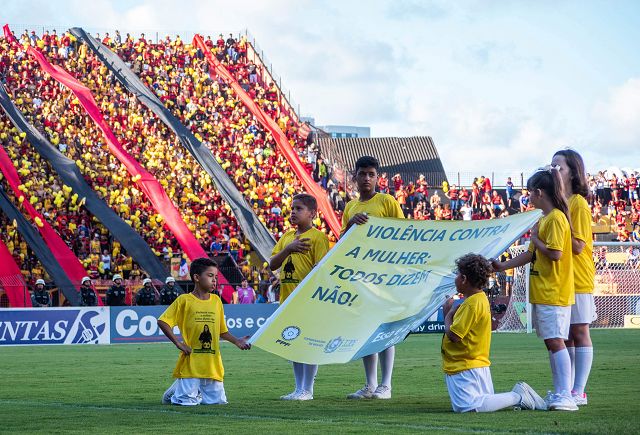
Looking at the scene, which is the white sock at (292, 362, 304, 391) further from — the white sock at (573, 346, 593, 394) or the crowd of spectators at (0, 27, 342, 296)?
the crowd of spectators at (0, 27, 342, 296)

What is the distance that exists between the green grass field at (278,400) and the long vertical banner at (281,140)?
21.1m

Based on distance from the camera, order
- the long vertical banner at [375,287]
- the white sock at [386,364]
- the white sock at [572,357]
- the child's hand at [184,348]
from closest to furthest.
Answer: the white sock at [572,357]
the long vertical banner at [375,287]
the child's hand at [184,348]
the white sock at [386,364]

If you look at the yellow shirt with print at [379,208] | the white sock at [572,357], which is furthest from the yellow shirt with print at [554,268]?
the yellow shirt with print at [379,208]

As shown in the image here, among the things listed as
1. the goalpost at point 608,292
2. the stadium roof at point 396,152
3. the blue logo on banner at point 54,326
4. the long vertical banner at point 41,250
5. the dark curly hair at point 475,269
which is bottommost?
the dark curly hair at point 475,269

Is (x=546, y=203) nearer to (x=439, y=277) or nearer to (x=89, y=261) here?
(x=439, y=277)

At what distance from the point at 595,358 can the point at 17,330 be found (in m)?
14.7

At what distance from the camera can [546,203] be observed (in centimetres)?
952

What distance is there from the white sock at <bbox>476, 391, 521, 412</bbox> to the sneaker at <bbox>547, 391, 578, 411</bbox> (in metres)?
0.31

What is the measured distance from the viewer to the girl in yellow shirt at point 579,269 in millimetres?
9711

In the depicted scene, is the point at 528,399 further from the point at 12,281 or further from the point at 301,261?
the point at 12,281

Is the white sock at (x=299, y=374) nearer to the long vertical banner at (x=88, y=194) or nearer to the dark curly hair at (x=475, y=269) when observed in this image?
the dark curly hair at (x=475, y=269)

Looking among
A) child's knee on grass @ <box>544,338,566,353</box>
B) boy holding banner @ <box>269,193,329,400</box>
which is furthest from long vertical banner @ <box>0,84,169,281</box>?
child's knee on grass @ <box>544,338,566,353</box>

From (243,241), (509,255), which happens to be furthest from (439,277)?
(243,241)

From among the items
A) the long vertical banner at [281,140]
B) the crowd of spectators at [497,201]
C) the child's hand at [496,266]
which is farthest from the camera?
the crowd of spectators at [497,201]
